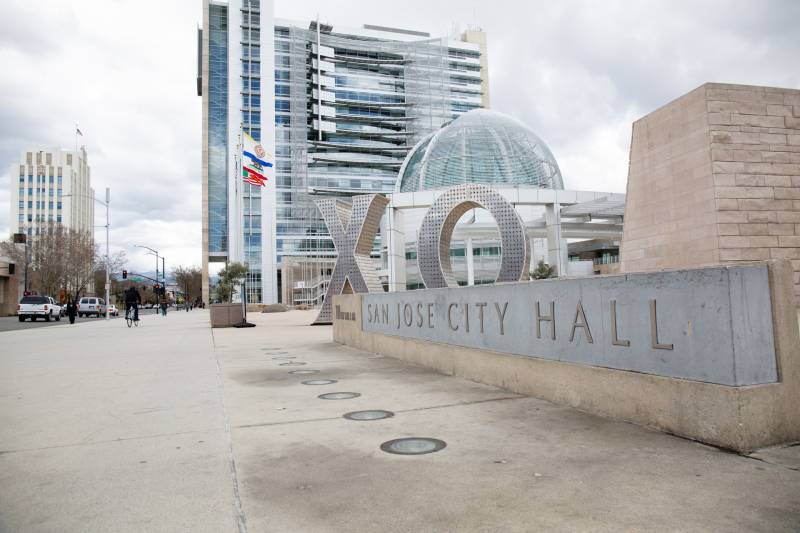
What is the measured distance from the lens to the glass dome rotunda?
57.2 meters

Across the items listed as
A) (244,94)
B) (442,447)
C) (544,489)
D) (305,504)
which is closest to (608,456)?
(544,489)

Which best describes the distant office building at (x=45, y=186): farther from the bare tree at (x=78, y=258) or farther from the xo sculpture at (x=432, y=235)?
the xo sculpture at (x=432, y=235)

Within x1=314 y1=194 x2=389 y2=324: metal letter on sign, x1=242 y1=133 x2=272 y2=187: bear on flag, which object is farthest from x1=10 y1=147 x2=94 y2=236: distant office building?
x1=314 y1=194 x2=389 y2=324: metal letter on sign

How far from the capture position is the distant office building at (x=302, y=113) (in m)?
82.2

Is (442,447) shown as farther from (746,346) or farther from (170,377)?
(170,377)

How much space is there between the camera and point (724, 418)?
3.68 metres

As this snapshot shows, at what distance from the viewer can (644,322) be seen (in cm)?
441

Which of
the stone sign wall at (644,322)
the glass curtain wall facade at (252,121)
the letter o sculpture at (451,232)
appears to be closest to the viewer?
the stone sign wall at (644,322)

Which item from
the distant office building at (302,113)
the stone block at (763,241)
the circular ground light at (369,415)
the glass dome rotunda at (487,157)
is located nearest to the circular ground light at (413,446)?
the circular ground light at (369,415)

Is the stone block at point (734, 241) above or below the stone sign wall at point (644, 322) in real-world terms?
above

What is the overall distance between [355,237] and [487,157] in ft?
139

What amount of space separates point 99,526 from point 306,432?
1.98m

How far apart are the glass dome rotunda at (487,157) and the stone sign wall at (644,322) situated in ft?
165

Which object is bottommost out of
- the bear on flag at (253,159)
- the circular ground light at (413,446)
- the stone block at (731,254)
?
the circular ground light at (413,446)
